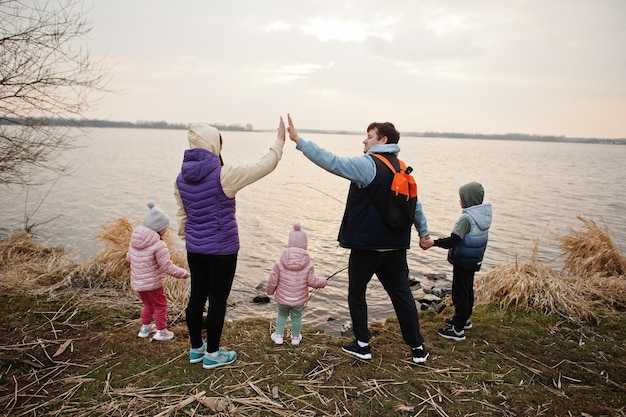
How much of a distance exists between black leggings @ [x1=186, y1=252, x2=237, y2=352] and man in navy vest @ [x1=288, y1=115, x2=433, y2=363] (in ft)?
4.18

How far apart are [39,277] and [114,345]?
9.98ft

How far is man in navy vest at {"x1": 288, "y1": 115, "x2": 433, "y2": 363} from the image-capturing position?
13.1 ft

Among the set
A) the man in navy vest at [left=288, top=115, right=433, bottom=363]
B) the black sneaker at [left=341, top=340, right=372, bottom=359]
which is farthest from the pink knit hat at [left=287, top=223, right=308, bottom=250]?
the black sneaker at [left=341, top=340, right=372, bottom=359]

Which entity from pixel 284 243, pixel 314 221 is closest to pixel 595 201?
pixel 314 221

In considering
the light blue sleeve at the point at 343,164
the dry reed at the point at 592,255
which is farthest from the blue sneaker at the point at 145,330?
the dry reed at the point at 592,255

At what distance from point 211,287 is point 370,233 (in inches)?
67.9

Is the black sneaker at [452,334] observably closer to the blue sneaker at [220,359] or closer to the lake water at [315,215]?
the lake water at [315,215]

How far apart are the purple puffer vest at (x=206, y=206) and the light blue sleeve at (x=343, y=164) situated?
0.91 m

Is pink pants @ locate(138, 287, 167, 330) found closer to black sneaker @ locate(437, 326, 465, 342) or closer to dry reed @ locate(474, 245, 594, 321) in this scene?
black sneaker @ locate(437, 326, 465, 342)

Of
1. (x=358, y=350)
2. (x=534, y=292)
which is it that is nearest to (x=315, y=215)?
(x=534, y=292)

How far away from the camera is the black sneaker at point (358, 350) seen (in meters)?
4.52

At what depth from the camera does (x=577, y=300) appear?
5.97 meters

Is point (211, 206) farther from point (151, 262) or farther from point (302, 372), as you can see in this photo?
point (302, 372)

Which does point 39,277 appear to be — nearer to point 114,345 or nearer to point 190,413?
point 114,345
